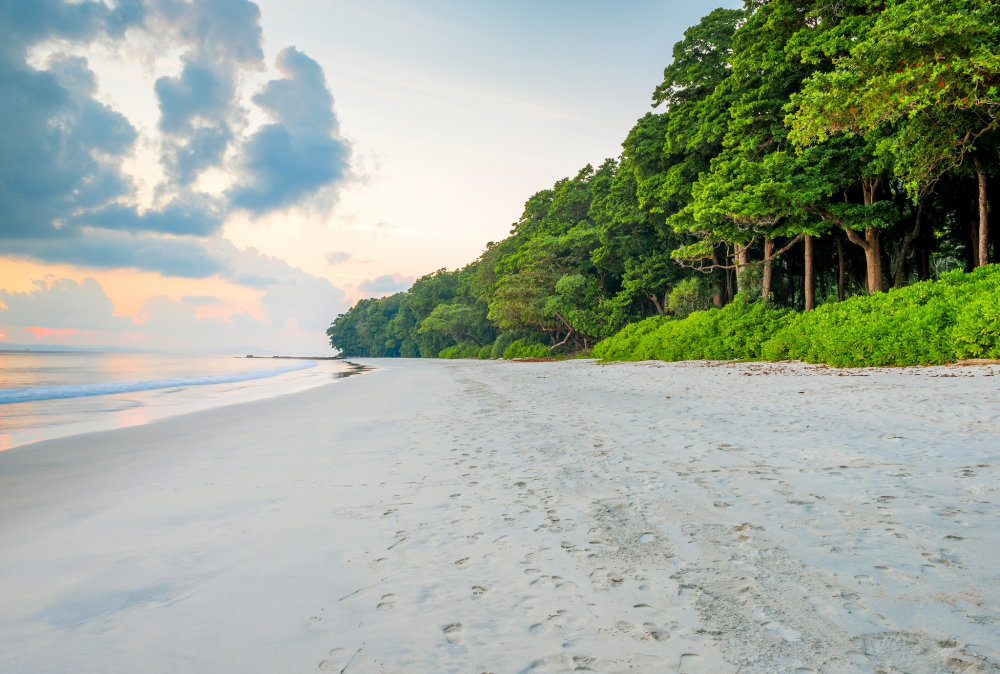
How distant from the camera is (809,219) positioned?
696 inches

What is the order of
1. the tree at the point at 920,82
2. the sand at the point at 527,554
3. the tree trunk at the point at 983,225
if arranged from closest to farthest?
the sand at the point at 527,554 → the tree at the point at 920,82 → the tree trunk at the point at 983,225

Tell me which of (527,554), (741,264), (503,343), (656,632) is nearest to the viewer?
(656,632)

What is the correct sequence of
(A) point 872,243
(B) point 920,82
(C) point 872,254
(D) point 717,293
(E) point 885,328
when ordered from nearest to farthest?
(B) point 920,82 → (E) point 885,328 → (C) point 872,254 → (A) point 872,243 → (D) point 717,293

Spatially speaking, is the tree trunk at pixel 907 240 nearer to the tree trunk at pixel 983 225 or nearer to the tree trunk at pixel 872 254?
the tree trunk at pixel 872 254

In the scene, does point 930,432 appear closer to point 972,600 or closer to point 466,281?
point 972,600

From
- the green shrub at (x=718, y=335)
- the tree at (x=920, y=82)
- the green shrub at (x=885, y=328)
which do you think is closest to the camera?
the green shrub at (x=885, y=328)

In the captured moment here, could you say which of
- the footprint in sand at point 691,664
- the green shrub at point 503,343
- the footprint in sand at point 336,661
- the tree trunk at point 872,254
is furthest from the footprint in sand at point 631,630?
the green shrub at point 503,343

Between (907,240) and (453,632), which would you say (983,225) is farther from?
(453,632)

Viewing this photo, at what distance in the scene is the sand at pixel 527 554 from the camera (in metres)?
1.77

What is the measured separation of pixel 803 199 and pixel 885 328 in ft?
22.3

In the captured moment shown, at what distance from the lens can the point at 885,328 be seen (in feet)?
35.4

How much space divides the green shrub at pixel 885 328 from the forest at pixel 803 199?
4cm

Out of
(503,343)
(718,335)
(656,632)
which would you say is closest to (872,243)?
(718,335)

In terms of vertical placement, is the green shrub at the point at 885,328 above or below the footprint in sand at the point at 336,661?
above
